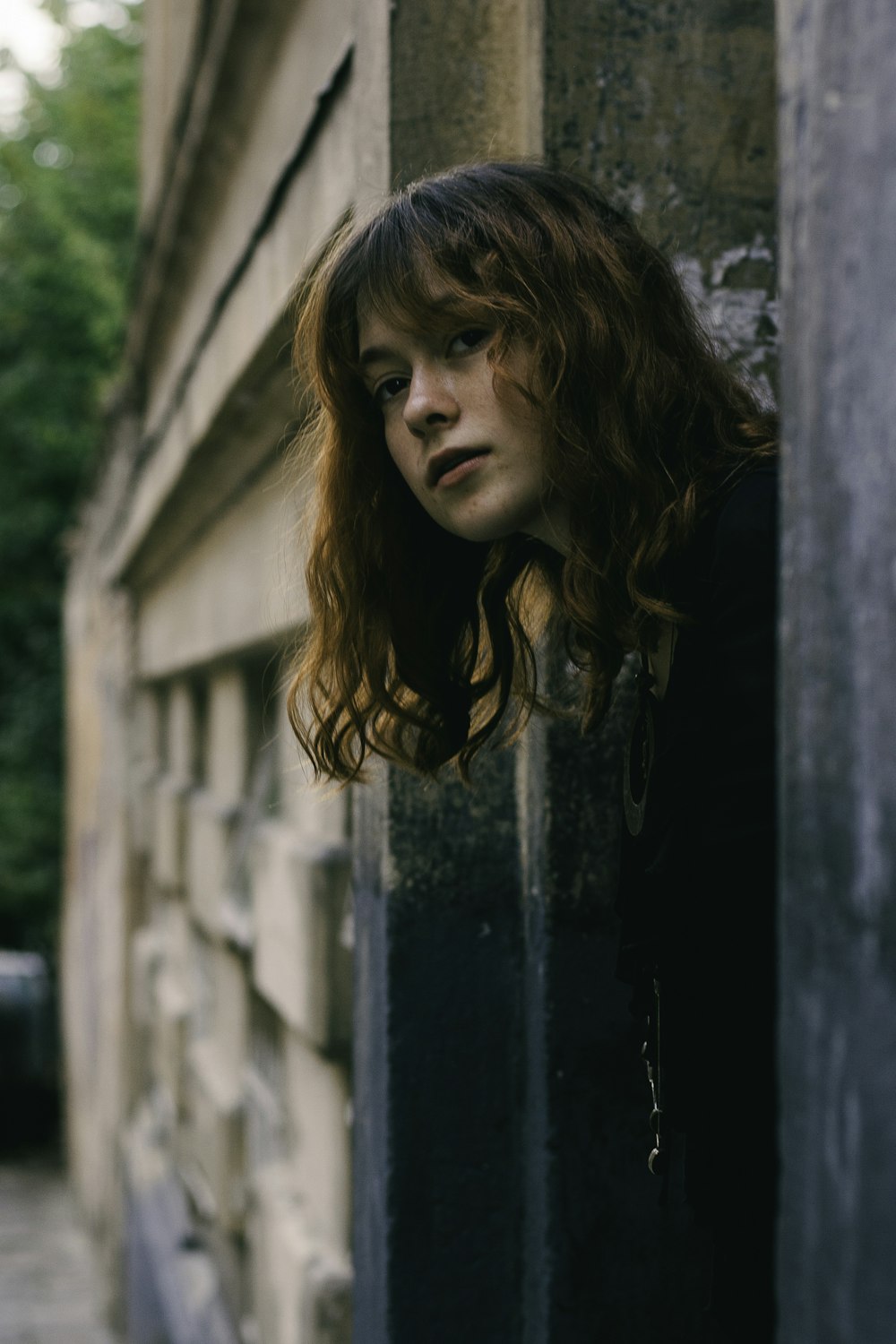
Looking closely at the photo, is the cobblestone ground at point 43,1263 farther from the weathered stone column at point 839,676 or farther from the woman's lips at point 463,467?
the weathered stone column at point 839,676

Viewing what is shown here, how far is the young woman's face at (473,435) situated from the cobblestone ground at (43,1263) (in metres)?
6.50

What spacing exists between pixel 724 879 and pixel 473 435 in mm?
572

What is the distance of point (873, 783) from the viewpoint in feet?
2.97

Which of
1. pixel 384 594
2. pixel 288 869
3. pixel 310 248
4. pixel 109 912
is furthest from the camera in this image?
pixel 109 912

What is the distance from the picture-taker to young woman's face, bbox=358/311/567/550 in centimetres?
154

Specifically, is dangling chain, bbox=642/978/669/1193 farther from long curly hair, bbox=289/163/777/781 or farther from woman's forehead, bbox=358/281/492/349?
woman's forehead, bbox=358/281/492/349

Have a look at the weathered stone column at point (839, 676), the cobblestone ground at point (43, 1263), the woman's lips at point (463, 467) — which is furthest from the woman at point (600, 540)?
the cobblestone ground at point (43, 1263)

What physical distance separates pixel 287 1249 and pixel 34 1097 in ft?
29.0

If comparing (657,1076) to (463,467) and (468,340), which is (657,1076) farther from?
(468,340)

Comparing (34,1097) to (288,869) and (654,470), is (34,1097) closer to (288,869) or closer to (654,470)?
(288,869)

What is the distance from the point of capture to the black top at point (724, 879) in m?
1.24

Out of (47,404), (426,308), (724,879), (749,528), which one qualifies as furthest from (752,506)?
(47,404)

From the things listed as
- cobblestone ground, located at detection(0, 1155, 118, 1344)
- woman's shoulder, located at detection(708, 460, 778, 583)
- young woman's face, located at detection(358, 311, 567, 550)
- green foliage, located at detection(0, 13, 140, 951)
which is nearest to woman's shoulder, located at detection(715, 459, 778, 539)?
woman's shoulder, located at detection(708, 460, 778, 583)

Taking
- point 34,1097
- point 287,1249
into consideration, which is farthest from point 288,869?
point 34,1097
